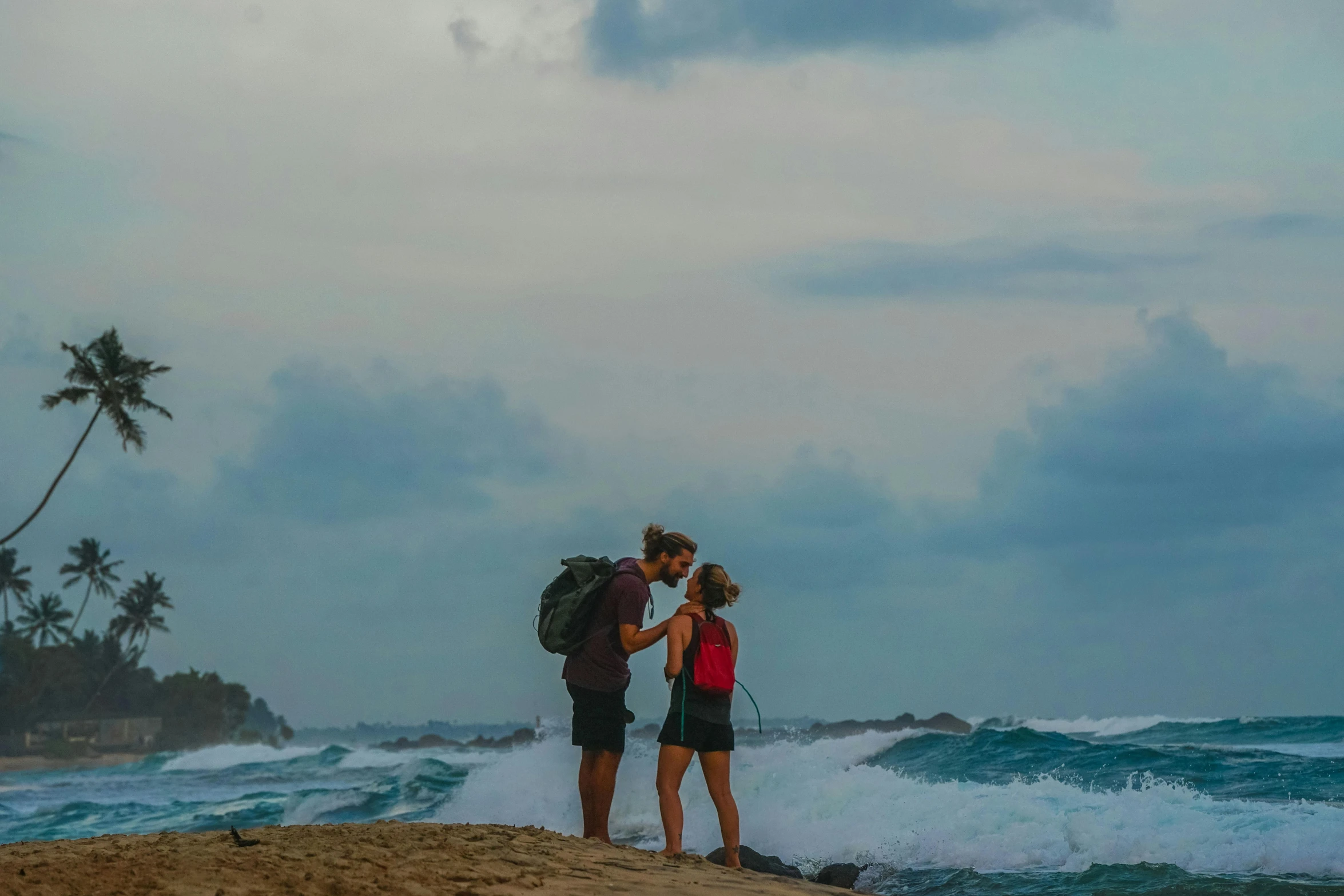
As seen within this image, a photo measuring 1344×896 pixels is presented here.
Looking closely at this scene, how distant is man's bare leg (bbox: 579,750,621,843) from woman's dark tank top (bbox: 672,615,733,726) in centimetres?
46

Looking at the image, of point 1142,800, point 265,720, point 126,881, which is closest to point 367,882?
point 126,881

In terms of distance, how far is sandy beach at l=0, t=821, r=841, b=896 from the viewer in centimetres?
521

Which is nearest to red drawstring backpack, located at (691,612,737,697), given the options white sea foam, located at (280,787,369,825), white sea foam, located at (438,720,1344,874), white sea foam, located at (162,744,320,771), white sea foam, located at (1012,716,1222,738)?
white sea foam, located at (438,720,1344,874)

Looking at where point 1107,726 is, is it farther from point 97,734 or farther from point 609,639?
point 97,734

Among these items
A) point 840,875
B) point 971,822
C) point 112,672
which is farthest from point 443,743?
point 840,875

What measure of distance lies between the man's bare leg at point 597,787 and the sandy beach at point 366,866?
22 centimetres

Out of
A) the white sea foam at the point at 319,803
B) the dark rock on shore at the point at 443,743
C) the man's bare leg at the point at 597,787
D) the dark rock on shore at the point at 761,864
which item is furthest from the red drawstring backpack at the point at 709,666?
the dark rock on shore at the point at 443,743

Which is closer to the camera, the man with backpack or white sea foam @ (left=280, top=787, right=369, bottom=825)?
the man with backpack

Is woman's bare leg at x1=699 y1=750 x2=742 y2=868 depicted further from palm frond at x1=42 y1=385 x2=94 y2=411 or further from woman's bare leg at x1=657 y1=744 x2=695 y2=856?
palm frond at x1=42 y1=385 x2=94 y2=411

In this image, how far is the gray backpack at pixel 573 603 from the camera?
6.81m

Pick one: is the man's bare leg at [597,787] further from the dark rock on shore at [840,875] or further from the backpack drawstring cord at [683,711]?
the dark rock on shore at [840,875]

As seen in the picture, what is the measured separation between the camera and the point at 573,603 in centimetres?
680

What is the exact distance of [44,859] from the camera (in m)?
5.92

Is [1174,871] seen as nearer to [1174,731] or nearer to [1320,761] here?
[1320,761]
